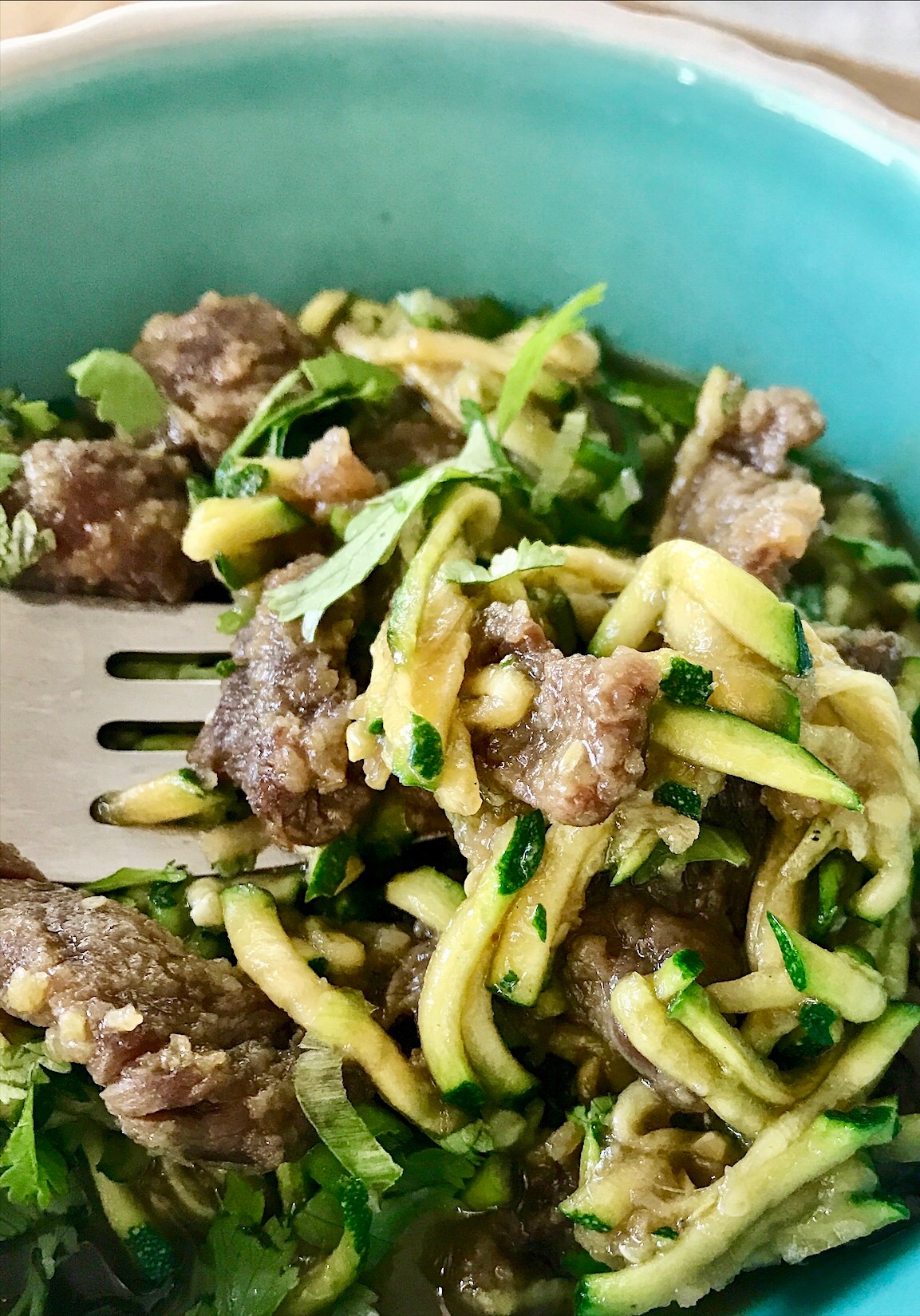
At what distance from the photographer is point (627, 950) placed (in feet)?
6.52

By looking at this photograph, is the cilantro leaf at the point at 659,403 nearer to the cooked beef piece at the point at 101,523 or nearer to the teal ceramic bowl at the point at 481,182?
the teal ceramic bowl at the point at 481,182

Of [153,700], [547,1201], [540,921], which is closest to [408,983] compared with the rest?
[540,921]

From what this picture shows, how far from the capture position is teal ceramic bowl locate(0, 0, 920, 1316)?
2400 millimetres

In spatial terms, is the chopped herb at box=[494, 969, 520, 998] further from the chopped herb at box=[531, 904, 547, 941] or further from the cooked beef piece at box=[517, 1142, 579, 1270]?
the cooked beef piece at box=[517, 1142, 579, 1270]

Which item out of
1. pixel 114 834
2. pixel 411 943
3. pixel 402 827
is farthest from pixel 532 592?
pixel 114 834

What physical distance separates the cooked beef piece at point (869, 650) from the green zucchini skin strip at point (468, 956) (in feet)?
2.67

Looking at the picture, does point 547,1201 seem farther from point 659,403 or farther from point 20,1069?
point 659,403

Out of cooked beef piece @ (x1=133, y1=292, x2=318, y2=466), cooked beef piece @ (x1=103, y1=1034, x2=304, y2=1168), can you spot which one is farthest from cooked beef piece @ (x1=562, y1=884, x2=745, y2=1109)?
cooked beef piece @ (x1=133, y1=292, x2=318, y2=466)

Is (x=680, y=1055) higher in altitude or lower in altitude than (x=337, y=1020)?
higher

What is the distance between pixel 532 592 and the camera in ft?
7.30

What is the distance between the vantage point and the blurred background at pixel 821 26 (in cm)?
314

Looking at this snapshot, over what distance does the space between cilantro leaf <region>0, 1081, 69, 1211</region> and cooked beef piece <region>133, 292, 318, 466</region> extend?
4.83 ft

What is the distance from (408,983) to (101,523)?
1188 mm

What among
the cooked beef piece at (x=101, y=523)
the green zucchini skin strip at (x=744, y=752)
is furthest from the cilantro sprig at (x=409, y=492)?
the green zucchini skin strip at (x=744, y=752)
